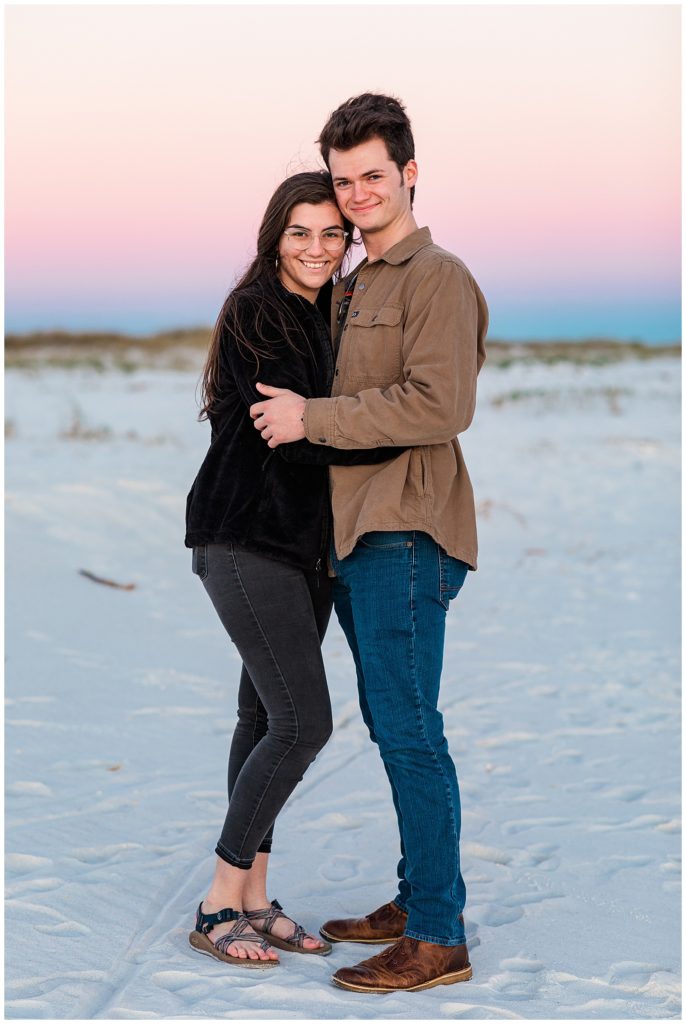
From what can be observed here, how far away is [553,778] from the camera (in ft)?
16.8

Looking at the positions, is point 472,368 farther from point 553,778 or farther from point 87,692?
point 87,692

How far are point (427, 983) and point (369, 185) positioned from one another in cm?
224

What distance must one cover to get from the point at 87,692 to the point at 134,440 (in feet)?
24.0

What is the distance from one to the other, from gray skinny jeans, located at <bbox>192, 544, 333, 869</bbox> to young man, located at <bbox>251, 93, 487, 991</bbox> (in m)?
0.15

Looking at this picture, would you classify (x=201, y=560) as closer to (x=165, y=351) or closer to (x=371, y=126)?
(x=371, y=126)

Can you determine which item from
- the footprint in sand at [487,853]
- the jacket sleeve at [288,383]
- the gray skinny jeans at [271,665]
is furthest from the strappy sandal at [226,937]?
the jacket sleeve at [288,383]

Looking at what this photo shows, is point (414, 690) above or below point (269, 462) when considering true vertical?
below

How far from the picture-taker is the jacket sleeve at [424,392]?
2949mm

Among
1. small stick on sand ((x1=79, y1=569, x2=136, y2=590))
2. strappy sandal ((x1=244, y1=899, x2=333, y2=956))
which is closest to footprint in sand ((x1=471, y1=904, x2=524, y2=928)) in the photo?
strappy sandal ((x1=244, y1=899, x2=333, y2=956))

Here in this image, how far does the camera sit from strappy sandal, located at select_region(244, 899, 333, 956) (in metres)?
3.39

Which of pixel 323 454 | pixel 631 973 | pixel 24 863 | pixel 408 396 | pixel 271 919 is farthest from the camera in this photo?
pixel 24 863

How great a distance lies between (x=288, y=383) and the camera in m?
3.11

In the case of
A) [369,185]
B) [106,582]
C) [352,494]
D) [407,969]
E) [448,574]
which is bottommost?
[407,969]

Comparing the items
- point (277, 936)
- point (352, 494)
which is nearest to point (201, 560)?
point (352, 494)
